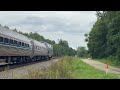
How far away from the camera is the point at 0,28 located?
2772 centimetres

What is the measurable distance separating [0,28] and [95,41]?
65.6 meters

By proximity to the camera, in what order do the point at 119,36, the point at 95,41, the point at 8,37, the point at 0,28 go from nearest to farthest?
1. the point at 0,28
2. the point at 8,37
3. the point at 119,36
4. the point at 95,41
